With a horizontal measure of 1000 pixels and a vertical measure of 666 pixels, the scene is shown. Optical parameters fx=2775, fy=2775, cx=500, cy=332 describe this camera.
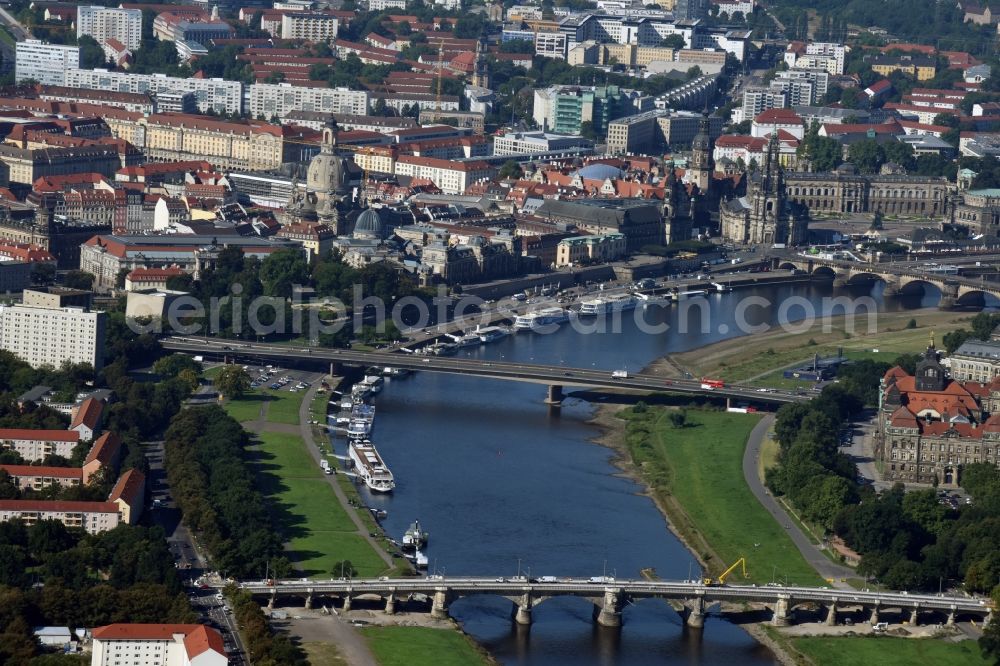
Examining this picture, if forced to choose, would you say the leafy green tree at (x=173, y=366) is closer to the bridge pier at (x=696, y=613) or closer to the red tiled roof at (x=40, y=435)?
the red tiled roof at (x=40, y=435)

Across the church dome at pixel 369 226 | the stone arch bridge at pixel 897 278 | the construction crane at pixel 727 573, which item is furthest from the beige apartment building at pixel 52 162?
the construction crane at pixel 727 573

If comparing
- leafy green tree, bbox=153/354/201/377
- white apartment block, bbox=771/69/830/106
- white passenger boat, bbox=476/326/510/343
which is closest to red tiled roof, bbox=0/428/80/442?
leafy green tree, bbox=153/354/201/377

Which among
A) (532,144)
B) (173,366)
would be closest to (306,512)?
(173,366)

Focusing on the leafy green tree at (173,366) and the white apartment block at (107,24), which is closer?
the leafy green tree at (173,366)

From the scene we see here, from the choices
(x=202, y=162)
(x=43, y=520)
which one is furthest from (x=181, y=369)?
(x=202, y=162)

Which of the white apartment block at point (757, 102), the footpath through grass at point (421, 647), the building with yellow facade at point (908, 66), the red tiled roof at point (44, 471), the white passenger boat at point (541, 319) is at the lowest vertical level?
the footpath through grass at point (421, 647)

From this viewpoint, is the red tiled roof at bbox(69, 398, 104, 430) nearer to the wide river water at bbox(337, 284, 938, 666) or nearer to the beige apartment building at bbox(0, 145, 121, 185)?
the wide river water at bbox(337, 284, 938, 666)

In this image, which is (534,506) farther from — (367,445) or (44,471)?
(44,471)

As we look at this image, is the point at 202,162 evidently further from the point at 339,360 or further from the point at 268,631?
the point at 268,631
